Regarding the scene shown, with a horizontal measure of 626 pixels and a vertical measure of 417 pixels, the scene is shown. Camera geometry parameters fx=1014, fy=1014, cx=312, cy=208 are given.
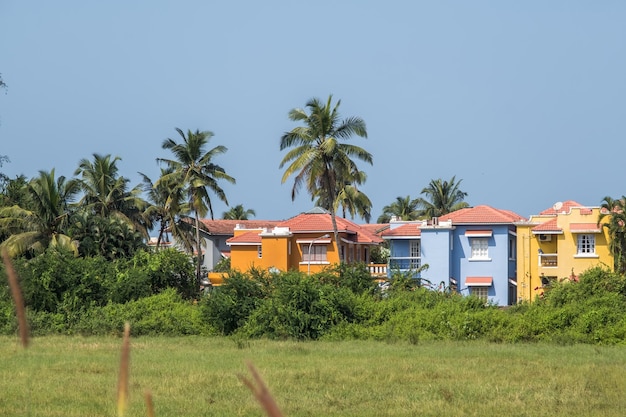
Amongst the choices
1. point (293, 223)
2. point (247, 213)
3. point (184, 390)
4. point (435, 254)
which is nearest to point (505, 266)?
→ point (435, 254)

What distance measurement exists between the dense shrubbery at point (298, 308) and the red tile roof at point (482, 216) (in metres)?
17.4

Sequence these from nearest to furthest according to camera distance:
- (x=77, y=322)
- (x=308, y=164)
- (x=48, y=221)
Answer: (x=77, y=322) < (x=48, y=221) < (x=308, y=164)

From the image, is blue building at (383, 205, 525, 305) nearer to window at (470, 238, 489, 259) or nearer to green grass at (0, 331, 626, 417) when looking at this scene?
window at (470, 238, 489, 259)

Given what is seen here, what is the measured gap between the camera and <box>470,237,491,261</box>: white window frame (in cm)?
4938

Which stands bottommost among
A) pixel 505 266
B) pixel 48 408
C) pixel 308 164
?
pixel 48 408

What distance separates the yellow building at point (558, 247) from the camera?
45.1 meters

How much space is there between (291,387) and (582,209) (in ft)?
105

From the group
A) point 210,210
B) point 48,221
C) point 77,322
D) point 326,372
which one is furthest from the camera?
point 210,210

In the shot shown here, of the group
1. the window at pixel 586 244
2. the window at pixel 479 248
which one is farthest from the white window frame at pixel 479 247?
the window at pixel 586 244

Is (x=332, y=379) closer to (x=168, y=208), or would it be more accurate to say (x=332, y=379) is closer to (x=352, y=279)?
(x=352, y=279)

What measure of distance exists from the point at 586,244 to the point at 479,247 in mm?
5849

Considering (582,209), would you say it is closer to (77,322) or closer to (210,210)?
(210,210)

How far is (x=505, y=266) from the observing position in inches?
1912

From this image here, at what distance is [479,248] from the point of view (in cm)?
4953
